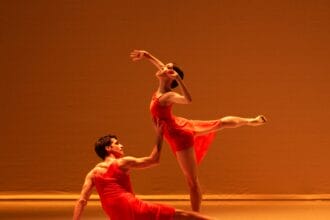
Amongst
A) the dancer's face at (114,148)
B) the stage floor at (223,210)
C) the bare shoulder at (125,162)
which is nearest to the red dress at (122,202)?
the bare shoulder at (125,162)

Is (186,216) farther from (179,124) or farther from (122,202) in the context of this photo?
(179,124)

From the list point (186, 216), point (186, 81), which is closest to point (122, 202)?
point (186, 216)

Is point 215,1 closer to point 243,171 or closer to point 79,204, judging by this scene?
point 243,171

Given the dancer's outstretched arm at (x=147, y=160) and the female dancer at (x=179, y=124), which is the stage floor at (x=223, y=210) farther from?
the dancer's outstretched arm at (x=147, y=160)

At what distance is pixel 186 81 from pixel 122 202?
3.06 metres

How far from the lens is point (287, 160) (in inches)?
254

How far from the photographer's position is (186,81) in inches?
252

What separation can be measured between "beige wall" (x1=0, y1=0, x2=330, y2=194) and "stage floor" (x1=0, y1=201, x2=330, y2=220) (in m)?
0.38

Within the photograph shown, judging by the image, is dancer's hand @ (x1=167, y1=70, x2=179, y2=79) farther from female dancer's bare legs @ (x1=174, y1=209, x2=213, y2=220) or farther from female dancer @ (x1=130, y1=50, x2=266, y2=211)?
female dancer's bare legs @ (x1=174, y1=209, x2=213, y2=220)

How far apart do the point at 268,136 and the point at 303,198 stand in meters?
0.76

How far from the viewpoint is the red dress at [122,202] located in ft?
11.2

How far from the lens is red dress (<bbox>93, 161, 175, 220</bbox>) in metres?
3.43

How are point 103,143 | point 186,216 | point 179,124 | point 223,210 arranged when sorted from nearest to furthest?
point 186,216
point 103,143
point 179,124
point 223,210

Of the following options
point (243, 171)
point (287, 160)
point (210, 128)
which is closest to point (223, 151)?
point (243, 171)
